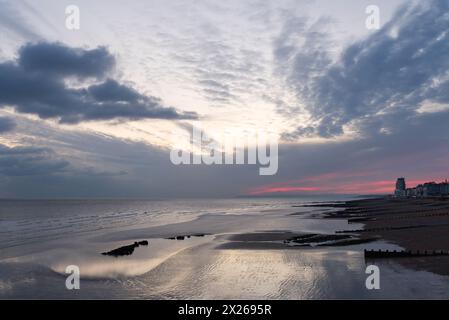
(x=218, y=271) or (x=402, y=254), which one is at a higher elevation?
(x=402, y=254)

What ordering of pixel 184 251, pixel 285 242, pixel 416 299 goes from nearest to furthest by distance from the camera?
1. pixel 416 299
2. pixel 184 251
3. pixel 285 242

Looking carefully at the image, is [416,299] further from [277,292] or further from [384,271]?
[277,292]

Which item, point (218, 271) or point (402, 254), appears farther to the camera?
point (402, 254)

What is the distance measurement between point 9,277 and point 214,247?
20704 mm

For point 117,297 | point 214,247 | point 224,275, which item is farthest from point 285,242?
point 117,297

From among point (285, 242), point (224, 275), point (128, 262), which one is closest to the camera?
point (224, 275)

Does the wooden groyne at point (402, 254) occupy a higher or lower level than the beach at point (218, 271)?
higher

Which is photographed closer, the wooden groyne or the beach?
the beach

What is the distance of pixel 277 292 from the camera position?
70.2ft

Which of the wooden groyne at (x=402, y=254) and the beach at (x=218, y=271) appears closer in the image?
the beach at (x=218, y=271)

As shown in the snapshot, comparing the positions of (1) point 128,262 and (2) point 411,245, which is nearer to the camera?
(1) point 128,262

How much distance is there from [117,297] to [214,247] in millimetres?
20198

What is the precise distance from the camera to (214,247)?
133 ft

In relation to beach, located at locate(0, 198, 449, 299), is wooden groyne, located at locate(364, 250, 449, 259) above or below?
above
